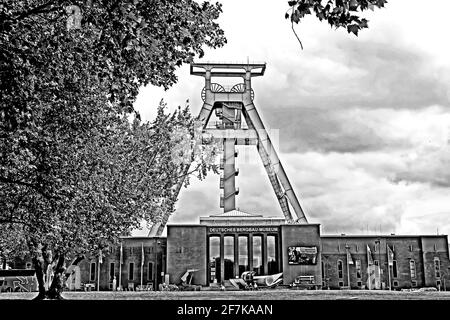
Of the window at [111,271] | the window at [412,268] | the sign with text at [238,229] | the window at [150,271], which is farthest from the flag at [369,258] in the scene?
the window at [111,271]

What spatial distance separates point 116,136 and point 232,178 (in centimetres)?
5708

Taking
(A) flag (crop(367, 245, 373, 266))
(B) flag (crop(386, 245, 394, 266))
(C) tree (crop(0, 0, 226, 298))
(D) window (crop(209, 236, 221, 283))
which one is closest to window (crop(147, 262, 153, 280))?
(D) window (crop(209, 236, 221, 283))

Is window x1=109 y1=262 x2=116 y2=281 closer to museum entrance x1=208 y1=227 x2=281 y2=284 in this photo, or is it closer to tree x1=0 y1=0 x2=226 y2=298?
museum entrance x1=208 y1=227 x2=281 y2=284

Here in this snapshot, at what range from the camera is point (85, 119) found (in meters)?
20.3

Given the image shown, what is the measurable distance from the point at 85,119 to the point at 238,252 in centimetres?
6338

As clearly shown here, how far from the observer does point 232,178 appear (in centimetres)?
8425

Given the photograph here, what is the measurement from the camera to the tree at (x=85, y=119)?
37.7 feet

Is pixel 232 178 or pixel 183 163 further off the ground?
pixel 232 178

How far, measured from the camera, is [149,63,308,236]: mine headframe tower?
84688 mm

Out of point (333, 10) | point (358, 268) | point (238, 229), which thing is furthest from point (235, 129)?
point (333, 10)

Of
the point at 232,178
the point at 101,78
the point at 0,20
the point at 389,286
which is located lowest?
the point at 389,286
